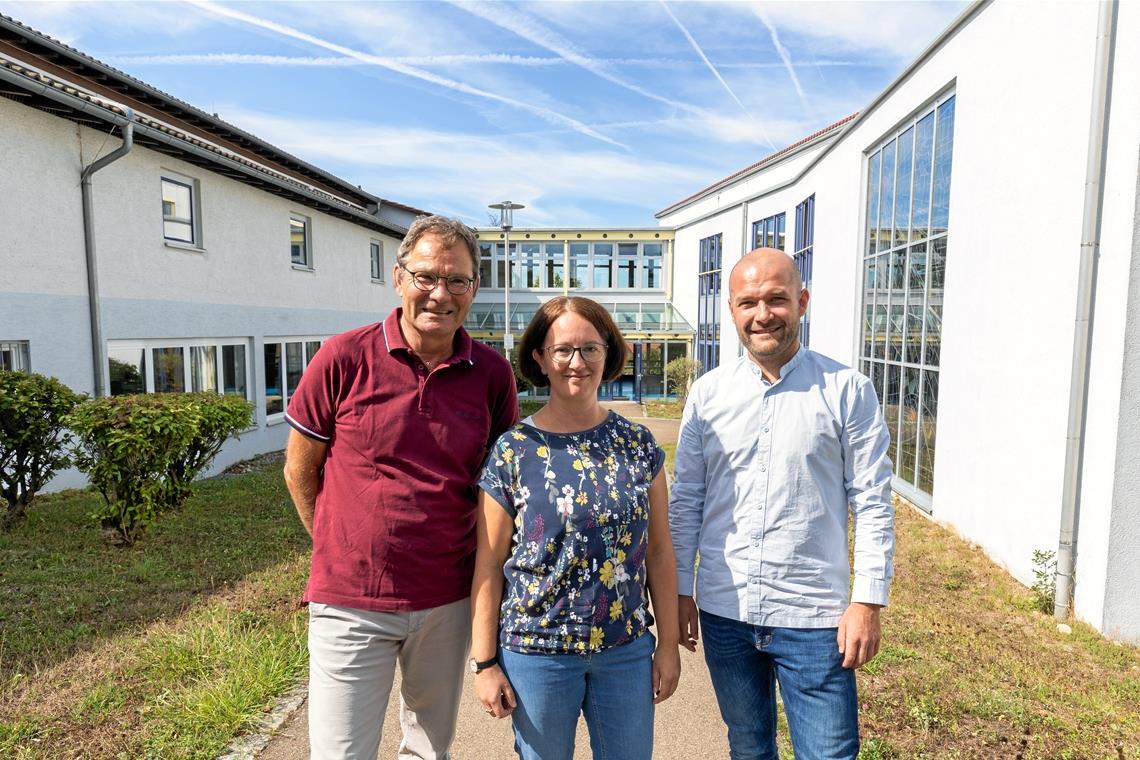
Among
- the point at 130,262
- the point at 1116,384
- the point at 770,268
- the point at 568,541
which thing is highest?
the point at 130,262

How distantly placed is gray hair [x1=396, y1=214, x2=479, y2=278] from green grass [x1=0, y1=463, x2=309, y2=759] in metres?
2.46

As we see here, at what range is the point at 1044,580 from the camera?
518 cm

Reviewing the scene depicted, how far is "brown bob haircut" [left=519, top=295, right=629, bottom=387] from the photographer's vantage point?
2.12 metres

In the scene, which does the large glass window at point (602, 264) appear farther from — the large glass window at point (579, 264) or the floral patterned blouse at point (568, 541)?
the floral patterned blouse at point (568, 541)

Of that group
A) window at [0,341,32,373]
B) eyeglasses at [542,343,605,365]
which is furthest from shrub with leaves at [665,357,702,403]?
eyeglasses at [542,343,605,365]

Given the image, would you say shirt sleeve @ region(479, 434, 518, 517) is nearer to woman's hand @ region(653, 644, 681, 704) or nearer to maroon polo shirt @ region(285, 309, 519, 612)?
maroon polo shirt @ region(285, 309, 519, 612)

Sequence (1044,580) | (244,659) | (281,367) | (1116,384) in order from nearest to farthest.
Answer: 1. (244,659)
2. (1116,384)
3. (1044,580)
4. (281,367)

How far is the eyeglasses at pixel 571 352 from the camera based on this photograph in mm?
2066

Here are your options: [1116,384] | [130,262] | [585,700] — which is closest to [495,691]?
[585,700]

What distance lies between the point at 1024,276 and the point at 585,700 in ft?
18.9

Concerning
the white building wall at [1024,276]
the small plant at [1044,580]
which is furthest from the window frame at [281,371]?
the small plant at [1044,580]

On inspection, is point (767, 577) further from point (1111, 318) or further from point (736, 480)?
point (1111, 318)

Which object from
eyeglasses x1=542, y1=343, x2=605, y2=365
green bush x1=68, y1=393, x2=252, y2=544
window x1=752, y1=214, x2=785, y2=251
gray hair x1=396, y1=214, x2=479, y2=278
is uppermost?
window x1=752, y1=214, x2=785, y2=251

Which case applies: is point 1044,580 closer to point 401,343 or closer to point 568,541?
point 568,541
